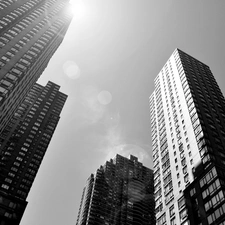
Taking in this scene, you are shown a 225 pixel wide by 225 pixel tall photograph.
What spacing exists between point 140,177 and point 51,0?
9931cm

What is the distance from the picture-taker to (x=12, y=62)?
63281 mm

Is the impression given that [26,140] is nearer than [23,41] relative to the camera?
No

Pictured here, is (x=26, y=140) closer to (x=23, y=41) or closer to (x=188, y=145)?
(x=23, y=41)

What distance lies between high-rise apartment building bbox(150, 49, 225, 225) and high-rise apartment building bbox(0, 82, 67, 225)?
35600mm

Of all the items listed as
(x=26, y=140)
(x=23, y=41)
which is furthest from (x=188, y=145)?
(x=26, y=140)

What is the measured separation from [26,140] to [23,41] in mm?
44555

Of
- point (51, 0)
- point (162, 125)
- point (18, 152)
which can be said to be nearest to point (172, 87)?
point (162, 125)

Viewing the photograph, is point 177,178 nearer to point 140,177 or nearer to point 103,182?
point 103,182

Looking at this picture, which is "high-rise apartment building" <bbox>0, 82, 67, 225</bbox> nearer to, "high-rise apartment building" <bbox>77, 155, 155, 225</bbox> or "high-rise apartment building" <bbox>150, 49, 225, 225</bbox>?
"high-rise apartment building" <bbox>77, 155, 155, 225</bbox>

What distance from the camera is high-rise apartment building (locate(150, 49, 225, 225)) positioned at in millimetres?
44531

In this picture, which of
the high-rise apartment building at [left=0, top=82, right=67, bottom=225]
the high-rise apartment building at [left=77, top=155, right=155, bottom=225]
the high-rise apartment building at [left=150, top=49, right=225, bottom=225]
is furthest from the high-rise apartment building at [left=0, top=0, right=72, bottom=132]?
the high-rise apartment building at [left=77, top=155, right=155, bottom=225]

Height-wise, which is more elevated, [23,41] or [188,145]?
[23,41]

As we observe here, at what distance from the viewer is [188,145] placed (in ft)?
191

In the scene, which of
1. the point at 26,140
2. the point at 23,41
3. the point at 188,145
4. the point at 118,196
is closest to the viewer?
the point at 188,145
